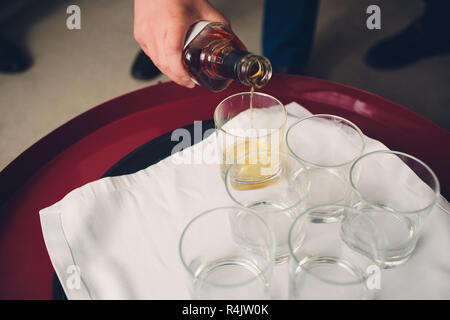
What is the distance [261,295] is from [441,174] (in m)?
0.45

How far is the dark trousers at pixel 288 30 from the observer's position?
1.57 meters

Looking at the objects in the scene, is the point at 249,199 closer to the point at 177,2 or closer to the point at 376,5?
the point at 177,2

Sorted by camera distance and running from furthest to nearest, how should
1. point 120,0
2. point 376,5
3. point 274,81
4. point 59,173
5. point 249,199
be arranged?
point 120,0 → point 376,5 → point 274,81 → point 59,173 → point 249,199

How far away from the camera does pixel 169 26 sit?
2.67 feet

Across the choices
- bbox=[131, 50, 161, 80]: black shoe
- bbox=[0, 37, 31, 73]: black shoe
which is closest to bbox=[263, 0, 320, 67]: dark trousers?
bbox=[131, 50, 161, 80]: black shoe

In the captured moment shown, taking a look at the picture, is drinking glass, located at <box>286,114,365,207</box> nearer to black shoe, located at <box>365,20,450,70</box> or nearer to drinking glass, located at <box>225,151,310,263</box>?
drinking glass, located at <box>225,151,310,263</box>

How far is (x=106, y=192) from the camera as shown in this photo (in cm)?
78

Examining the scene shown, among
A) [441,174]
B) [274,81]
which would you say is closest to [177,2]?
[274,81]

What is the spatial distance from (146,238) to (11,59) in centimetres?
170

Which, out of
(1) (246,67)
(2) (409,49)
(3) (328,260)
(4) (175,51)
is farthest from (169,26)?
(2) (409,49)

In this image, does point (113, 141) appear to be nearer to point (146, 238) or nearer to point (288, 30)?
point (146, 238)

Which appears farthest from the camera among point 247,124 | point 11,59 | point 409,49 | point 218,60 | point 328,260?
point 11,59

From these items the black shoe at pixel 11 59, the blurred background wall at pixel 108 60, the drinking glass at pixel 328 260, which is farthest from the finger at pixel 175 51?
the black shoe at pixel 11 59

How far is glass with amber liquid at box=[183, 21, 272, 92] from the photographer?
2.41 ft
